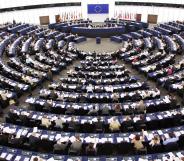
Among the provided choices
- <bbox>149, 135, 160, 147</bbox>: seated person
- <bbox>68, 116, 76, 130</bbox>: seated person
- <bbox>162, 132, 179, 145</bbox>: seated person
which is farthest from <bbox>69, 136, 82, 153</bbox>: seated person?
<bbox>162, 132, 179, 145</bbox>: seated person

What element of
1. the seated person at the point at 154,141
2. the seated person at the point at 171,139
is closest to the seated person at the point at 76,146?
the seated person at the point at 154,141

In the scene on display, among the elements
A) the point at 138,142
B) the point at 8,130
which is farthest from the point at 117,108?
the point at 8,130

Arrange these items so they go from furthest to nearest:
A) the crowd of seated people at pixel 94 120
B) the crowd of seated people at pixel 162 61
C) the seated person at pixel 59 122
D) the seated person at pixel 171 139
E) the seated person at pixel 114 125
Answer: the crowd of seated people at pixel 162 61 → the seated person at pixel 59 122 → the seated person at pixel 114 125 → the crowd of seated people at pixel 94 120 → the seated person at pixel 171 139

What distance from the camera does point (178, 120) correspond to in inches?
876

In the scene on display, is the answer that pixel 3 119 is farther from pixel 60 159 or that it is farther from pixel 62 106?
pixel 60 159

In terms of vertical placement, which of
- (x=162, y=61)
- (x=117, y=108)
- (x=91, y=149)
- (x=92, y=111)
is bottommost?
(x=91, y=149)

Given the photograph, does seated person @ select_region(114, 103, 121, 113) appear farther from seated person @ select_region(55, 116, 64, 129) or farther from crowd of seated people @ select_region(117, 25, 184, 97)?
crowd of seated people @ select_region(117, 25, 184, 97)

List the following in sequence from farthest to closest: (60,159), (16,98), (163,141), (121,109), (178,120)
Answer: (16,98) < (121,109) < (178,120) < (163,141) < (60,159)

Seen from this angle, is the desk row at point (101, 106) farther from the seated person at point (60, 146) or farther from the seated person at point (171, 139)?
the seated person at point (60, 146)

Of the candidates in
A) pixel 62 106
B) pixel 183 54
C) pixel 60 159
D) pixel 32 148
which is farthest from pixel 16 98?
pixel 183 54

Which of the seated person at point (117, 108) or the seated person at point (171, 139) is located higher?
the seated person at point (117, 108)

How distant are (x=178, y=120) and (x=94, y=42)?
93.9ft

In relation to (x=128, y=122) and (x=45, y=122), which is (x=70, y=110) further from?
(x=128, y=122)

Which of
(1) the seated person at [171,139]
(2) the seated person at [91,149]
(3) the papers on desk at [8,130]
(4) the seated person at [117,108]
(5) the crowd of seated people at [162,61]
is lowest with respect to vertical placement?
(2) the seated person at [91,149]
